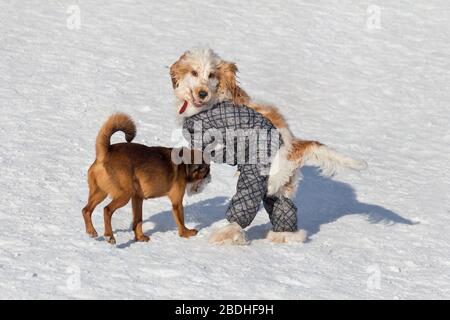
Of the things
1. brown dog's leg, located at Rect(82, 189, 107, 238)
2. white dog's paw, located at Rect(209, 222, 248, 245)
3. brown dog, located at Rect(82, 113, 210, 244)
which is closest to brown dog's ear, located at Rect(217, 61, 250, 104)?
brown dog, located at Rect(82, 113, 210, 244)

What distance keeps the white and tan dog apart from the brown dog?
0.48m

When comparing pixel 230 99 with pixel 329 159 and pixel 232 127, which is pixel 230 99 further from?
pixel 329 159

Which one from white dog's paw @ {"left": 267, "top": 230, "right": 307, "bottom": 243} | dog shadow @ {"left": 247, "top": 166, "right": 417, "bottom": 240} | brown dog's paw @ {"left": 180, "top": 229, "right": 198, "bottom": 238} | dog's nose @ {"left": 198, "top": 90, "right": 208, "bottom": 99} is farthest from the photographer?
dog shadow @ {"left": 247, "top": 166, "right": 417, "bottom": 240}

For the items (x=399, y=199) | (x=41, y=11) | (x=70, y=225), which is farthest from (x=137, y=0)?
(x=70, y=225)

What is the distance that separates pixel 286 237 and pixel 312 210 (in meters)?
1.51

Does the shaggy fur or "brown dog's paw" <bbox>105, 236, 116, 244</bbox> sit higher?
the shaggy fur

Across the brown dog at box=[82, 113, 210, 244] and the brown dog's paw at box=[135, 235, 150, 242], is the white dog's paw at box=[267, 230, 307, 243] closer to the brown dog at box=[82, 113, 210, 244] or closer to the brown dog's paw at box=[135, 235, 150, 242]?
the brown dog at box=[82, 113, 210, 244]

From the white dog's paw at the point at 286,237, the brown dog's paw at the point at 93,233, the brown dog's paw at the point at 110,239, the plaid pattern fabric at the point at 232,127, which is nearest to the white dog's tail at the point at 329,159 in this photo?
the plaid pattern fabric at the point at 232,127

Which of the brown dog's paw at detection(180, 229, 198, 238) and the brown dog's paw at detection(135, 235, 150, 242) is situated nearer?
the brown dog's paw at detection(135, 235, 150, 242)

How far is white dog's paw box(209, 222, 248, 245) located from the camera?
688 cm

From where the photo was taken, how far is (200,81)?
264 inches

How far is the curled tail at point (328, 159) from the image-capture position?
22.7 ft

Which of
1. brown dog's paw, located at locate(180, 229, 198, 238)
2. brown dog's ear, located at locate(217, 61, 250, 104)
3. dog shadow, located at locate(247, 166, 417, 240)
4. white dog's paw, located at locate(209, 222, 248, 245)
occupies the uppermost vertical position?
brown dog's ear, located at locate(217, 61, 250, 104)

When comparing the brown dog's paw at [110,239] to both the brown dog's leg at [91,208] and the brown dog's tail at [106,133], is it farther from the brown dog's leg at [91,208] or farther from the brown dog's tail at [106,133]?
the brown dog's tail at [106,133]
